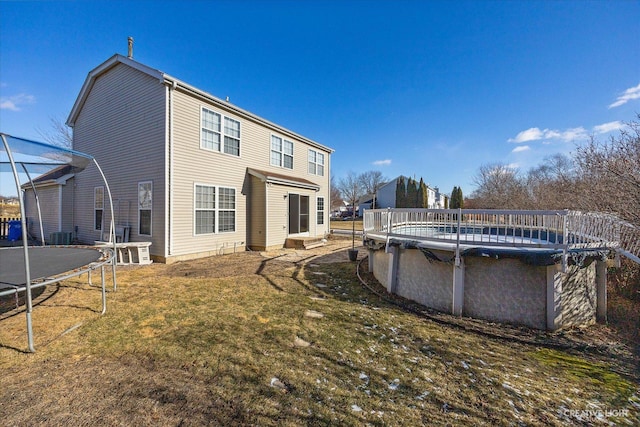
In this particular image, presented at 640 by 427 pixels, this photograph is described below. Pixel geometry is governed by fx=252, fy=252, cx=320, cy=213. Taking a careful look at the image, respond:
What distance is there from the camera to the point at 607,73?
8055mm

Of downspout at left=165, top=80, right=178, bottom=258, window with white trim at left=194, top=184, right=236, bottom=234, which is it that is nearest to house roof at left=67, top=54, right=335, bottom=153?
downspout at left=165, top=80, right=178, bottom=258

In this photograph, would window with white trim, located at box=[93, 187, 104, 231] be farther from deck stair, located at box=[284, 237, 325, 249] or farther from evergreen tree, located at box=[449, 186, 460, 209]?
evergreen tree, located at box=[449, 186, 460, 209]

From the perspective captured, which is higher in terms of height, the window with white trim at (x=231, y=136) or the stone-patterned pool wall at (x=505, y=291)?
the window with white trim at (x=231, y=136)

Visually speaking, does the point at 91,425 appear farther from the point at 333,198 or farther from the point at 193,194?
the point at 333,198

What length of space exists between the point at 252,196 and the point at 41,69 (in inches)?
386

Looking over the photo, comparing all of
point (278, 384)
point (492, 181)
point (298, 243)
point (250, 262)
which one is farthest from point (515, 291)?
point (492, 181)

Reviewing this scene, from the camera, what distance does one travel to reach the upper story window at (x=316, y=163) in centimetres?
1466

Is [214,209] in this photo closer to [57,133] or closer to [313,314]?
[313,314]

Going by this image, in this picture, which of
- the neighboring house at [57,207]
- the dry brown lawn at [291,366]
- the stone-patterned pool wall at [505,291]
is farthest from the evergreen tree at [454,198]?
the neighboring house at [57,207]

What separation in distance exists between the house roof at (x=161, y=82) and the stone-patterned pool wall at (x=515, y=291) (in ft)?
28.3

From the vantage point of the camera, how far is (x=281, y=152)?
12555mm

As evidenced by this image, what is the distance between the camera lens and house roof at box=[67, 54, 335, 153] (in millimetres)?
7980

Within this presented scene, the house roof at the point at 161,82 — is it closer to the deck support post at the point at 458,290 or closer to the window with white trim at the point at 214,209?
the window with white trim at the point at 214,209

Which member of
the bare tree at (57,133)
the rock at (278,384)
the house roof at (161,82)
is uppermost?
the bare tree at (57,133)
